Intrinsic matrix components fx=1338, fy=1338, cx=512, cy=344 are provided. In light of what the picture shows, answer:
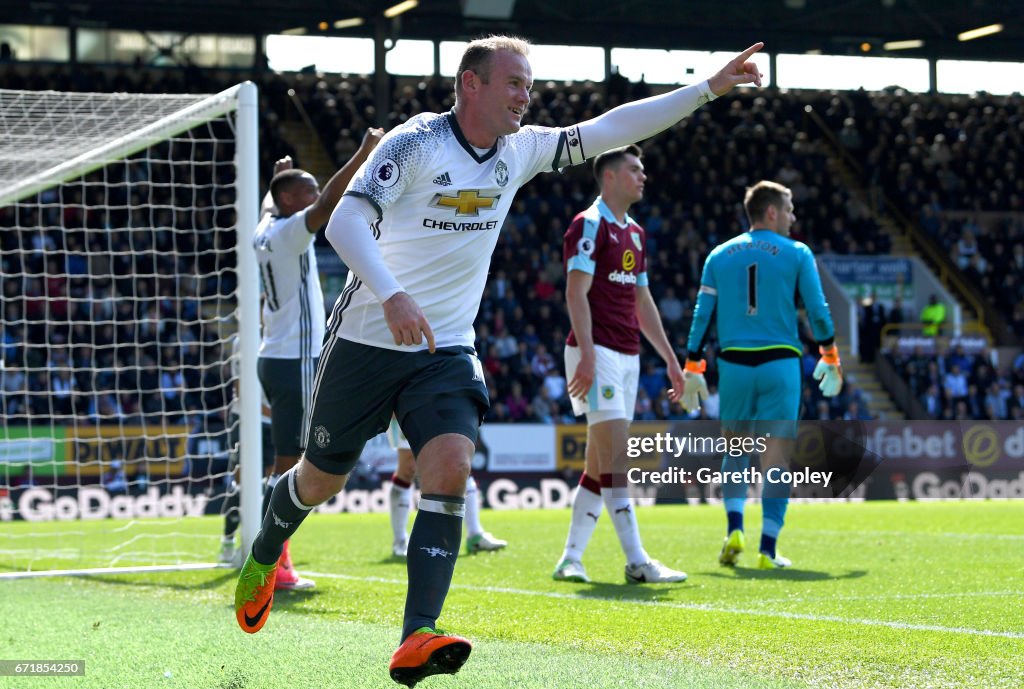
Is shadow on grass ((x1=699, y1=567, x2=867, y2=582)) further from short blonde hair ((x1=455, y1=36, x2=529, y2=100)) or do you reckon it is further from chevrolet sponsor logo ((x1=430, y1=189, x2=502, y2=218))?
short blonde hair ((x1=455, y1=36, x2=529, y2=100))

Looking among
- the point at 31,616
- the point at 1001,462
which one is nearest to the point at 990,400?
the point at 1001,462

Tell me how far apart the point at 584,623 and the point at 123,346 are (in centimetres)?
816

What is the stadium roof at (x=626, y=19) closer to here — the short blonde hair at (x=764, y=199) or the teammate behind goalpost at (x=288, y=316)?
the short blonde hair at (x=764, y=199)

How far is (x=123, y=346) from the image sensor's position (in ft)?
41.7

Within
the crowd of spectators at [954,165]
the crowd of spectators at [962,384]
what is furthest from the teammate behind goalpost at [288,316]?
the crowd of spectators at [954,165]

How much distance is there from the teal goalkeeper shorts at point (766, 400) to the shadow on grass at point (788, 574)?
0.89 m

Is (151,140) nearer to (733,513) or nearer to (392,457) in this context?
(733,513)

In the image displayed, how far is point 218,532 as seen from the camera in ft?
41.5

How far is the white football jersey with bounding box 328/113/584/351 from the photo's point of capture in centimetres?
446

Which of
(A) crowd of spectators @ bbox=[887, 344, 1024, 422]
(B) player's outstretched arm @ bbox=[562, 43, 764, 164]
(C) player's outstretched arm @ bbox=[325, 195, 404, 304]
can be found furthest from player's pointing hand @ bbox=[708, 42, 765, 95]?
(A) crowd of spectators @ bbox=[887, 344, 1024, 422]

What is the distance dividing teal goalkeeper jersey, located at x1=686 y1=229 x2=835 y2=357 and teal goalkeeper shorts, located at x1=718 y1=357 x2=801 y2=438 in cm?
15

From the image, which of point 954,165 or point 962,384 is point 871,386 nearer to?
point 962,384

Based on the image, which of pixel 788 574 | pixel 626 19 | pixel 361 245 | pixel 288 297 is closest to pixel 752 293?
pixel 788 574

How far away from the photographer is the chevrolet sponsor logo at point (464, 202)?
4516mm
